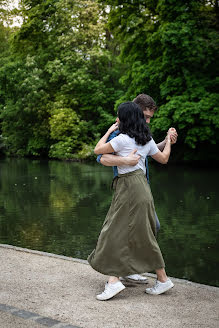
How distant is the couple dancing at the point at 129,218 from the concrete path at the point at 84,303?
0.72ft

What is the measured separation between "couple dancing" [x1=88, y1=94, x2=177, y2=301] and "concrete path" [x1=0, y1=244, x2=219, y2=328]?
0.72ft

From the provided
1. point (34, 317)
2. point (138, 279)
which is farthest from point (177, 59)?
point (34, 317)

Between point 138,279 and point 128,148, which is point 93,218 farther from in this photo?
point 128,148

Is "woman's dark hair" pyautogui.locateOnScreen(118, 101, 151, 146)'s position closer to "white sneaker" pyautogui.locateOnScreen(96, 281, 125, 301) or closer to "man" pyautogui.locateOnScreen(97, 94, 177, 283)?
"man" pyautogui.locateOnScreen(97, 94, 177, 283)

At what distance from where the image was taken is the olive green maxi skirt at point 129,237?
478cm

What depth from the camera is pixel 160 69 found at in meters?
26.0

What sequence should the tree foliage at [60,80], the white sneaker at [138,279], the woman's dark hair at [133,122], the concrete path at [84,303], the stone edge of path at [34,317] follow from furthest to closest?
the tree foliage at [60,80] → the white sneaker at [138,279] → the woman's dark hair at [133,122] → the concrete path at [84,303] → the stone edge of path at [34,317]

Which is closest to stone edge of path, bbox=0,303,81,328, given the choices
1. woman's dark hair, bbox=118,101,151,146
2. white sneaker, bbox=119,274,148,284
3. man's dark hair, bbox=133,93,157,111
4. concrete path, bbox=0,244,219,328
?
concrete path, bbox=0,244,219,328

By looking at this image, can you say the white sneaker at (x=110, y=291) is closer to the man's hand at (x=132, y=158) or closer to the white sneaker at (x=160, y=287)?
the white sneaker at (x=160, y=287)

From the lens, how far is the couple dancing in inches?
188

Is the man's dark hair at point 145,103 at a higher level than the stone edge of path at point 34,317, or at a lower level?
higher

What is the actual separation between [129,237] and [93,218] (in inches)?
246

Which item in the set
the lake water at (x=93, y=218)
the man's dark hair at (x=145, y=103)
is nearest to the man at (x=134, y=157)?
the man's dark hair at (x=145, y=103)

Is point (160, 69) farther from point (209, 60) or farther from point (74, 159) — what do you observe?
point (74, 159)
